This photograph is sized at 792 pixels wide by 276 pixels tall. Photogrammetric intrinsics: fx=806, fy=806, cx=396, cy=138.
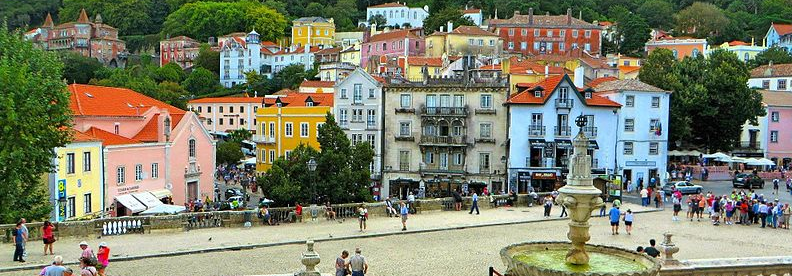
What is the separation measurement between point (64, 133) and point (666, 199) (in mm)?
28379

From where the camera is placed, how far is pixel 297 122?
5616cm

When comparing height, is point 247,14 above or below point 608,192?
above

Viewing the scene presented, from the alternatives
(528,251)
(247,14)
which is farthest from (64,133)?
(247,14)

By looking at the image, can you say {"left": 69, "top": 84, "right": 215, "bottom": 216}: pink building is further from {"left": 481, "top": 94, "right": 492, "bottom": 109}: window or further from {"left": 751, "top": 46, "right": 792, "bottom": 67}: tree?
{"left": 751, "top": 46, "right": 792, "bottom": 67}: tree

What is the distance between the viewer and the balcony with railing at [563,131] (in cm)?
4705

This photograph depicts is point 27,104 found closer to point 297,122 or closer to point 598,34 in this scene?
point 297,122

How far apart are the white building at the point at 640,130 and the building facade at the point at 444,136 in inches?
278

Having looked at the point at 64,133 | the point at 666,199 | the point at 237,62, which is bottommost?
the point at 666,199

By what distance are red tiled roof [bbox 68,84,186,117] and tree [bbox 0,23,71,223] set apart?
33.3 ft

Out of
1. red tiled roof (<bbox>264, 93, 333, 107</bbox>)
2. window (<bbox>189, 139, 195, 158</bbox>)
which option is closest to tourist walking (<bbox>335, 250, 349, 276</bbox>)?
window (<bbox>189, 139, 195, 158</bbox>)

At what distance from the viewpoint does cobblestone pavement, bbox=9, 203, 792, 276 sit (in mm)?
21266

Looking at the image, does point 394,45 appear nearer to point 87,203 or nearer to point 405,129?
point 405,129

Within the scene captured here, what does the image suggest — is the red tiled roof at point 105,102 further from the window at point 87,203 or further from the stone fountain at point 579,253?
the stone fountain at point 579,253

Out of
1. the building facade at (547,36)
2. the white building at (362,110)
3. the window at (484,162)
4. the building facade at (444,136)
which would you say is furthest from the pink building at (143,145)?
the building facade at (547,36)
